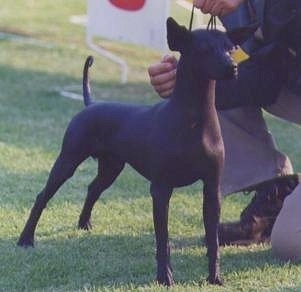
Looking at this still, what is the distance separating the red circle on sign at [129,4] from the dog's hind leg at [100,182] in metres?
3.96

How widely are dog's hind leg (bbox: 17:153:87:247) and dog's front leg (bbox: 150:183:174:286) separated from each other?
57 cm

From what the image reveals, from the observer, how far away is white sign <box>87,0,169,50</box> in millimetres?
8117

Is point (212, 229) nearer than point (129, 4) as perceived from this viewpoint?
Yes

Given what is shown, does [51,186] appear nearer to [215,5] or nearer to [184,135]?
[184,135]

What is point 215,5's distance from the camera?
3.79 meters

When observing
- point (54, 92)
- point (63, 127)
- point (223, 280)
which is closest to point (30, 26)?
point (54, 92)

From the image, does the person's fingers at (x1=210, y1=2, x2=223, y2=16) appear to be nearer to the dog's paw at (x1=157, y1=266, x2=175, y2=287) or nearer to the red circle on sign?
the dog's paw at (x1=157, y1=266, x2=175, y2=287)

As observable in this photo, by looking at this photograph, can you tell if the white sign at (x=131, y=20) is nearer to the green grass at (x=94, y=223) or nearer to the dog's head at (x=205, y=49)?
the green grass at (x=94, y=223)

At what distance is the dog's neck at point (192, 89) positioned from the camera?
3.52 m

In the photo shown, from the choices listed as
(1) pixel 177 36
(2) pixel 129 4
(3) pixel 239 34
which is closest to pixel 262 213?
(3) pixel 239 34

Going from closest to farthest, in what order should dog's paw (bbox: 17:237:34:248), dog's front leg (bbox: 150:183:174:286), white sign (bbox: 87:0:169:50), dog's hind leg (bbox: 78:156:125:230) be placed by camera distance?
dog's front leg (bbox: 150:183:174:286), dog's paw (bbox: 17:237:34:248), dog's hind leg (bbox: 78:156:125:230), white sign (bbox: 87:0:169:50)

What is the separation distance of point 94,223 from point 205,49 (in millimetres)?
1409

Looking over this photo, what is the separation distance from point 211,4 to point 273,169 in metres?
1.04

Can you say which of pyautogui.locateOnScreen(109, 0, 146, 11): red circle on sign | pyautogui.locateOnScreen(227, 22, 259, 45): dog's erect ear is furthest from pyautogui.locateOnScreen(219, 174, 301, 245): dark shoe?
pyautogui.locateOnScreen(109, 0, 146, 11): red circle on sign
